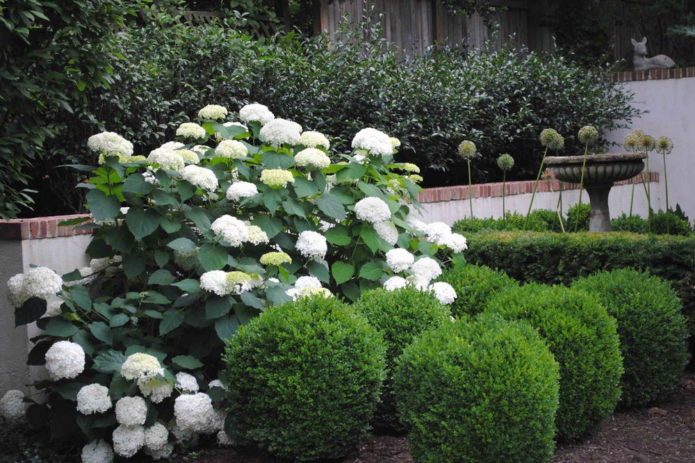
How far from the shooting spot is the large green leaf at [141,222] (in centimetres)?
407

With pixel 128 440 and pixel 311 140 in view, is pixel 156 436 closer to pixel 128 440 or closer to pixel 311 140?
pixel 128 440

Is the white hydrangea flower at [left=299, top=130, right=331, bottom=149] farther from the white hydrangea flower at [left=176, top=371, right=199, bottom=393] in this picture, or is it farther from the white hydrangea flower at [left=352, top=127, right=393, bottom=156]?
the white hydrangea flower at [left=176, top=371, right=199, bottom=393]

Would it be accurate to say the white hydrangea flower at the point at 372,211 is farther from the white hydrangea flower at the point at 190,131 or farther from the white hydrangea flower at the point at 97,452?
the white hydrangea flower at the point at 97,452

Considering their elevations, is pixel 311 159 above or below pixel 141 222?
above

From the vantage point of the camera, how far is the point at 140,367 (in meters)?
3.62

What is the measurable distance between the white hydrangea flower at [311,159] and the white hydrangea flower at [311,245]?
42 cm

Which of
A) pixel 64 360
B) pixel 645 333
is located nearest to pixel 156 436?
pixel 64 360

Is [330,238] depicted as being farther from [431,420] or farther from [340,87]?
[340,87]

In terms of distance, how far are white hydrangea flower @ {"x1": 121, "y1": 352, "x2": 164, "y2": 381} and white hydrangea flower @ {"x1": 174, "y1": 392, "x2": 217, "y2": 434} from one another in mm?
261

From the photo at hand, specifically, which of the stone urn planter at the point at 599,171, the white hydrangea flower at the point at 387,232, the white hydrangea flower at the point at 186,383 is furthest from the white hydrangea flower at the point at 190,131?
the stone urn planter at the point at 599,171

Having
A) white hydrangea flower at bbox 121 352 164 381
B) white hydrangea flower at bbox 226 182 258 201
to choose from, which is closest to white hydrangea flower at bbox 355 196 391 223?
white hydrangea flower at bbox 226 182 258 201

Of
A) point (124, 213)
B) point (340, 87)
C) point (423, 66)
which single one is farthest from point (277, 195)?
point (423, 66)

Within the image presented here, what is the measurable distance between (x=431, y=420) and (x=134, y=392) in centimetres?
156

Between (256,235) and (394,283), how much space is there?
902mm
